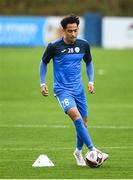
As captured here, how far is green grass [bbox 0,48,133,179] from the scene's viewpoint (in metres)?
→ 13.3

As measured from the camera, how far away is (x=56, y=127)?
2030 centimetres

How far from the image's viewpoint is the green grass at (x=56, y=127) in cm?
1327

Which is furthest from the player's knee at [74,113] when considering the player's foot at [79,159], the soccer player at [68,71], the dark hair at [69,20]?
the dark hair at [69,20]

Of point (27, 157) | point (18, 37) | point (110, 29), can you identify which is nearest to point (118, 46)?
point (110, 29)

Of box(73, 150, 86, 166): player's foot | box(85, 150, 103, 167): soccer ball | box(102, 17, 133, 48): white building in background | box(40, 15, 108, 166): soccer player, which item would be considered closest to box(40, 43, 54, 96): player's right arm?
box(40, 15, 108, 166): soccer player

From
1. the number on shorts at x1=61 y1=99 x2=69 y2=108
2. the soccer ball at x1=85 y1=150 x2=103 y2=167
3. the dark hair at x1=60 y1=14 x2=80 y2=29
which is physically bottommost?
the soccer ball at x1=85 y1=150 x2=103 y2=167

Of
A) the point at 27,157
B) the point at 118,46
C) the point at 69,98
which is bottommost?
the point at 118,46

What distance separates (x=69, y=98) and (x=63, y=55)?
27.3 inches

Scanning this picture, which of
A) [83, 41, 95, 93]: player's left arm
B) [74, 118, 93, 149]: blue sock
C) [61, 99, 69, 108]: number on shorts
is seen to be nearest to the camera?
[74, 118, 93, 149]: blue sock

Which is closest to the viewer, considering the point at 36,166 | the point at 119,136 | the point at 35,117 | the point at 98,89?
the point at 36,166

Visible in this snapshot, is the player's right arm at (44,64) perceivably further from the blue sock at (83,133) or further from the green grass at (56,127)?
the green grass at (56,127)

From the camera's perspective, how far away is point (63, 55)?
1384 centimetres

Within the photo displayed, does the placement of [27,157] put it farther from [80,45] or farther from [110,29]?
[110,29]

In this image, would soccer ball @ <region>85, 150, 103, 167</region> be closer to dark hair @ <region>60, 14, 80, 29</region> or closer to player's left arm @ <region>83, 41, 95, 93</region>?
player's left arm @ <region>83, 41, 95, 93</region>
